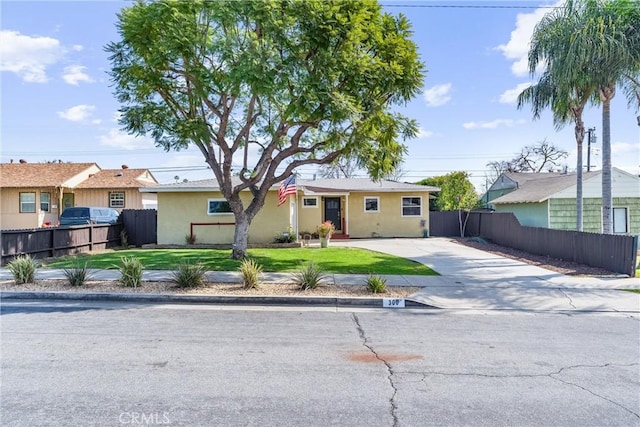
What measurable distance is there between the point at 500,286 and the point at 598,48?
8.42 meters

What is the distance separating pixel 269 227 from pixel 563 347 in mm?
14757

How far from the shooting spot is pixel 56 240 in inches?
595

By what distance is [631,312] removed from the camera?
8172 millimetres

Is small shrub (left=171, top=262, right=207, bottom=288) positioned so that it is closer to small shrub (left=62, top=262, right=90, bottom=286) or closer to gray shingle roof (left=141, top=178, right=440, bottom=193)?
small shrub (left=62, top=262, right=90, bottom=286)

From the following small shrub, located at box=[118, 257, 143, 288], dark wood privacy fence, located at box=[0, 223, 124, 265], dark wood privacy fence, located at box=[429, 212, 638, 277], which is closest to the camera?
small shrub, located at box=[118, 257, 143, 288]

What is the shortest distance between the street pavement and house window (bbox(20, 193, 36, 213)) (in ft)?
58.6

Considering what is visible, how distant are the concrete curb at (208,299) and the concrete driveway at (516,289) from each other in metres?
1.24

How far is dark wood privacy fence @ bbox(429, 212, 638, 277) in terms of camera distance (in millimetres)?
11719

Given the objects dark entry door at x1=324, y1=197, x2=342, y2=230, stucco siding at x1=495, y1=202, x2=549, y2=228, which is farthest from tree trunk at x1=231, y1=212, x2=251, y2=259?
stucco siding at x1=495, y1=202, x2=549, y2=228

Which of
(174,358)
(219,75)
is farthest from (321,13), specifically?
(174,358)

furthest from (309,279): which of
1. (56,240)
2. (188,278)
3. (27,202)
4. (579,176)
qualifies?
(27,202)

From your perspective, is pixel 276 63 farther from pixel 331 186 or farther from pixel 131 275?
pixel 331 186

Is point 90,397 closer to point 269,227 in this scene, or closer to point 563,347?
point 563,347

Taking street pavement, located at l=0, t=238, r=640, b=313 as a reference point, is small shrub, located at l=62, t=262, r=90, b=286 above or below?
above
